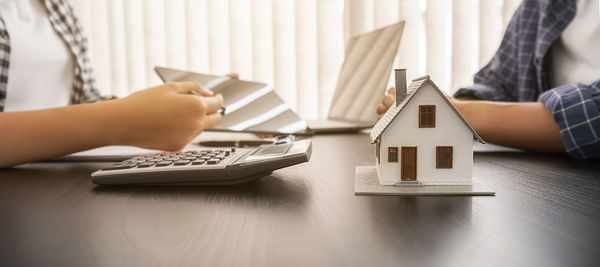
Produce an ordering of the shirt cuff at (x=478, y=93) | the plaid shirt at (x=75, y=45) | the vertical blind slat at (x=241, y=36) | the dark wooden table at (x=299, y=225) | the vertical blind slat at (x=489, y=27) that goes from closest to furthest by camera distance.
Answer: the dark wooden table at (x=299, y=225), the shirt cuff at (x=478, y=93), the plaid shirt at (x=75, y=45), the vertical blind slat at (x=489, y=27), the vertical blind slat at (x=241, y=36)

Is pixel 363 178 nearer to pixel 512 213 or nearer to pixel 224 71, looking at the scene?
pixel 512 213

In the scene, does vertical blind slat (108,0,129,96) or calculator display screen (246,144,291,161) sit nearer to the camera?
calculator display screen (246,144,291,161)

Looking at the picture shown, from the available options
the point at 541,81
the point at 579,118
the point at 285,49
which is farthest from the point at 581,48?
the point at 285,49

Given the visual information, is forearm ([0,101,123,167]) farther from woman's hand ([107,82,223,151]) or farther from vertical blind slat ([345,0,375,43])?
vertical blind slat ([345,0,375,43])

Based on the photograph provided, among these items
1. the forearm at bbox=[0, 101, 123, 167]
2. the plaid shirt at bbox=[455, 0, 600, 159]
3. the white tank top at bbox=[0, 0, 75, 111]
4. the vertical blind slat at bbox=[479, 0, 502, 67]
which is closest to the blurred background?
the vertical blind slat at bbox=[479, 0, 502, 67]

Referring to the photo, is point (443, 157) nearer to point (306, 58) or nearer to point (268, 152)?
point (268, 152)

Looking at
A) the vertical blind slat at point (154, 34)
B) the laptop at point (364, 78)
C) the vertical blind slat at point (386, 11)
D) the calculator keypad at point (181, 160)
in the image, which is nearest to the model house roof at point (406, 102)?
the calculator keypad at point (181, 160)

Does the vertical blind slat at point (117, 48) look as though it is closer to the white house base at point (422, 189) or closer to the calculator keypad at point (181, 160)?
the calculator keypad at point (181, 160)

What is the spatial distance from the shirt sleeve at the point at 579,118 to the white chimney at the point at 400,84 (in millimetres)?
290

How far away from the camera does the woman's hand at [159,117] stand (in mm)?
541

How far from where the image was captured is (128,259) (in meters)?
0.20

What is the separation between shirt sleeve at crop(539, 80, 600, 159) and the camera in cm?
51

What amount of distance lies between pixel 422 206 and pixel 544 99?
1.34ft

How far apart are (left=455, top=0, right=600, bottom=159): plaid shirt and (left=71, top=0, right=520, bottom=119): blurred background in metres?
0.48
